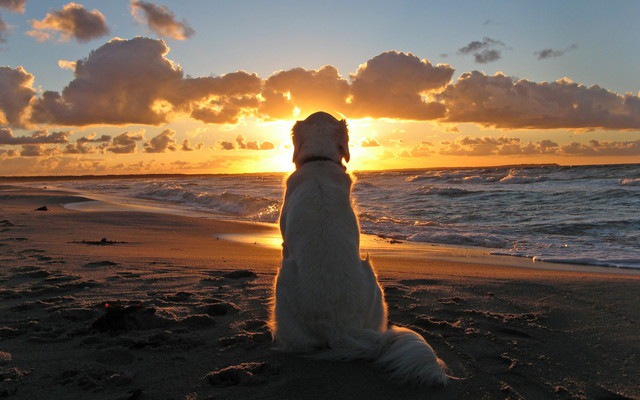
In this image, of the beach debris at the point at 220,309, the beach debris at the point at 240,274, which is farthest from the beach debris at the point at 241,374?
the beach debris at the point at 240,274

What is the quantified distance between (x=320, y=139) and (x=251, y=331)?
1.92m

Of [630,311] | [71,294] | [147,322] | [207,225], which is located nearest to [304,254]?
[147,322]

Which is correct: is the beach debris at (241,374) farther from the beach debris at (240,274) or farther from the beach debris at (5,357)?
the beach debris at (240,274)

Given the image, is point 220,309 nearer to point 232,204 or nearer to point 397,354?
point 397,354

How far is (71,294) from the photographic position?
17.0ft

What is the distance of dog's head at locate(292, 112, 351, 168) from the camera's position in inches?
185

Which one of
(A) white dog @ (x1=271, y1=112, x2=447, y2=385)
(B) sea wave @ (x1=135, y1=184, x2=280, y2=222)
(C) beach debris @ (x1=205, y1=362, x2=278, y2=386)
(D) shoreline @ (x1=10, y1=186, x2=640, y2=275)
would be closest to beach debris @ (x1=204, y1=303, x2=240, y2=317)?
(A) white dog @ (x1=271, y1=112, x2=447, y2=385)

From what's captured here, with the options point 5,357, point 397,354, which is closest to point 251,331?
point 397,354

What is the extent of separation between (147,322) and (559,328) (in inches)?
145

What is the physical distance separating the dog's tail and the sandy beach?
7 cm

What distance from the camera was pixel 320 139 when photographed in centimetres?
478

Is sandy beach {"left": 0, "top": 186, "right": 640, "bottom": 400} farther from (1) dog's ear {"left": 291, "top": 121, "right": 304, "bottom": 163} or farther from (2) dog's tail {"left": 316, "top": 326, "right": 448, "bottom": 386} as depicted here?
(1) dog's ear {"left": 291, "top": 121, "right": 304, "bottom": 163}

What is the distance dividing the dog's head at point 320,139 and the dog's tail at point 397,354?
1940 mm

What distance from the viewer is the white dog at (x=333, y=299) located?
3086 mm
